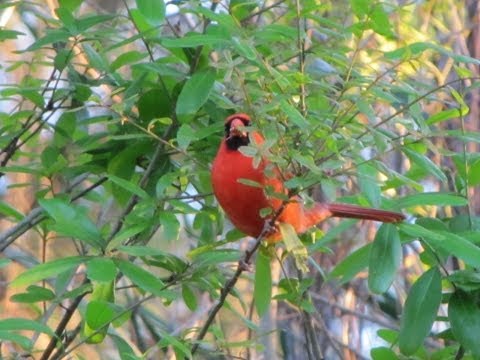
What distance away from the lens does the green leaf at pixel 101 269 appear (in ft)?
4.94

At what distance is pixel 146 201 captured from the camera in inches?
72.1

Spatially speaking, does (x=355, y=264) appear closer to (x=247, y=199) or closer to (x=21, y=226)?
(x=247, y=199)

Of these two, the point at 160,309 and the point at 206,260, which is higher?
the point at 206,260

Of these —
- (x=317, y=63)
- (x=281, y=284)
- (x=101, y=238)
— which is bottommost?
(x=281, y=284)

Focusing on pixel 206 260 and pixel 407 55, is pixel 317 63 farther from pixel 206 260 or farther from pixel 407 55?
pixel 206 260

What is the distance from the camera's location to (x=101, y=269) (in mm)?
1530

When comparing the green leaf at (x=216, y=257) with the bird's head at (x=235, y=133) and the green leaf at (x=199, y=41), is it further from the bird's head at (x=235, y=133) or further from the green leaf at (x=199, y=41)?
the green leaf at (x=199, y=41)

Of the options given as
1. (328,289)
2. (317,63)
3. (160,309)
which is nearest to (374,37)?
(328,289)

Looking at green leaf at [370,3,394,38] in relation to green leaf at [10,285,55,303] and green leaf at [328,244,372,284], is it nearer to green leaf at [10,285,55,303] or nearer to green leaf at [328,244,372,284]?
green leaf at [328,244,372,284]

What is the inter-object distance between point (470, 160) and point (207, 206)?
0.56m

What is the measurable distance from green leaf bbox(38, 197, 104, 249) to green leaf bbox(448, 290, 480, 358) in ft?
2.11

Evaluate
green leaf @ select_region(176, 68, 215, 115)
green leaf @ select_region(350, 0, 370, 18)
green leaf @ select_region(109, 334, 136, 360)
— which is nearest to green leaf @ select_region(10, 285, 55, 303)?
green leaf @ select_region(109, 334, 136, 360)

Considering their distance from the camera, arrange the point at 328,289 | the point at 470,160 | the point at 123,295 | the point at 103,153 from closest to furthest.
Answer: the point at 470,160, the point at 103,153, the point at 123,295, the point at 328,289

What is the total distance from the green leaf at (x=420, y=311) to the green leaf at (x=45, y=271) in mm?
598
